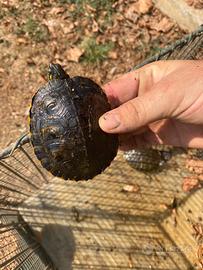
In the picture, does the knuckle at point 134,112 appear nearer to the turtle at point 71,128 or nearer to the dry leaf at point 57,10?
the turtle at point 71,128

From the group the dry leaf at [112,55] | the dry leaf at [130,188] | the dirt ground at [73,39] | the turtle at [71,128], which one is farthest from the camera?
the dry leaf at [112,55]

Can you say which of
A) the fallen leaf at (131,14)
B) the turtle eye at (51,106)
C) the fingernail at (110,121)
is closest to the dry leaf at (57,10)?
the fallen leaf at (131,14)

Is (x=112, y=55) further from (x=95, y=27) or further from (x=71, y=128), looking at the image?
(x=71, y=128)

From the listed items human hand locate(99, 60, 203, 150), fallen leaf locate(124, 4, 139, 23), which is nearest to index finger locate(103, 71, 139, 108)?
human hand locate(99, 60, 203, 150)

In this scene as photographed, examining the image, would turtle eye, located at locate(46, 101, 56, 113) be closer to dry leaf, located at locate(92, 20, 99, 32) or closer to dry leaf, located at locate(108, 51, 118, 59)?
Result: dry leaf, located at locate(108, 51, 118, 59)

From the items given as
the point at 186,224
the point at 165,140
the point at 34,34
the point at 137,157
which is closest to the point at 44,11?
the point at 34,34

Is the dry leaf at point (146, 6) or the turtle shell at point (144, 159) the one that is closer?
the turtle shell at point (144, 159)

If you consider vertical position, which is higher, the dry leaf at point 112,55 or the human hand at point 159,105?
the human hand at point 159,105
